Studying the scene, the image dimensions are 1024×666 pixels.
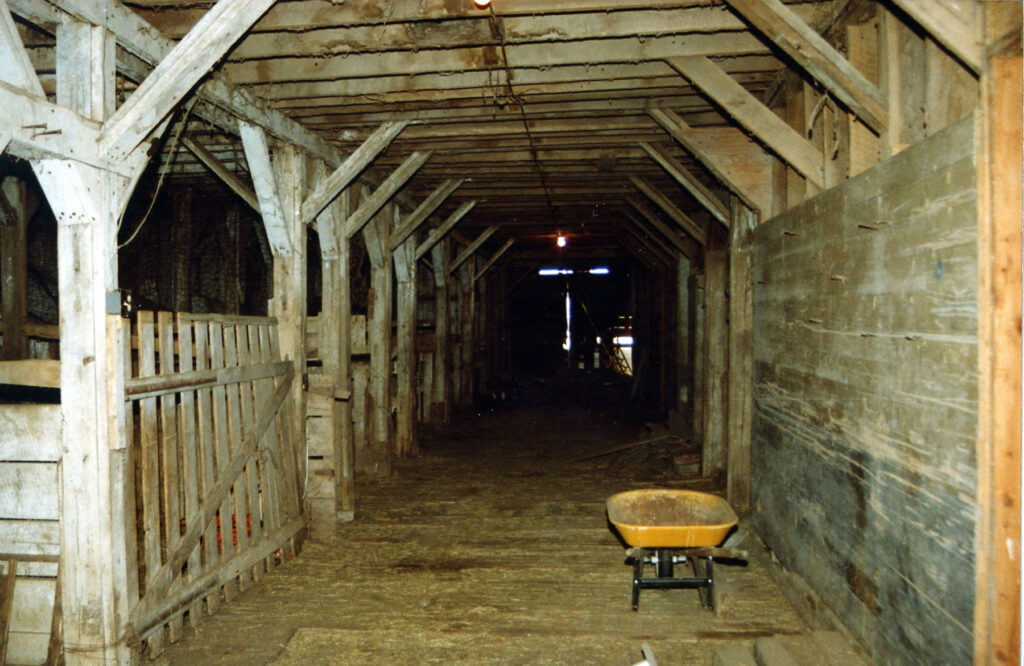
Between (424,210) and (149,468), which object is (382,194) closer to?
(424,210)

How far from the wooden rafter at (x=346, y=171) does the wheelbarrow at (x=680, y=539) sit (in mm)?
3854

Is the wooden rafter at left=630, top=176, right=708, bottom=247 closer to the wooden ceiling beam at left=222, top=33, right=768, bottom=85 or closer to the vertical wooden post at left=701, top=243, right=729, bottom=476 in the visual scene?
the vertical wooden post at left=701, top=243, right=729, bottom=476

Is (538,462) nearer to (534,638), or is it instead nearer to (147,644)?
(534,638)

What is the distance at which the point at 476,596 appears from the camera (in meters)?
5.23

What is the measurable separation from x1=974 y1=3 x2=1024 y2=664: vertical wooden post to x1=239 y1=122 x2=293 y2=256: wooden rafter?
17.2ft

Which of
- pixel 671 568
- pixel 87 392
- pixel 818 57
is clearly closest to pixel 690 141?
pixel 818 57

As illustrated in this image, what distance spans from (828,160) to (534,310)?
22041 mm

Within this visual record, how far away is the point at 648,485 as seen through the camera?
8.67m

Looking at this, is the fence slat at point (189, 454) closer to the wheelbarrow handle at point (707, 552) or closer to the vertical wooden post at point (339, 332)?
the vertical wooden post at point (339, 332)

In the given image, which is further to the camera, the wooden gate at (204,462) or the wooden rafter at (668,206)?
the wooden rafter at (668,206)

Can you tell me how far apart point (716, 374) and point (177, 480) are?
21.4 feet

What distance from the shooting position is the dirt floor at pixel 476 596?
14.3 ft

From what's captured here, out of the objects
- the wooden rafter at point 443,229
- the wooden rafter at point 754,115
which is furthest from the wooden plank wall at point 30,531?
the wooden rafter at point 443,229

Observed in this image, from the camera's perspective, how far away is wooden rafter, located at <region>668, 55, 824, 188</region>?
4984mm
